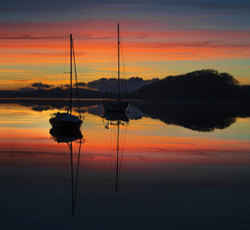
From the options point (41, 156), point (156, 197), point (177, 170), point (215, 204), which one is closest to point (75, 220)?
point (156, 197)

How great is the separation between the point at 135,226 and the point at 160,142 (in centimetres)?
1727

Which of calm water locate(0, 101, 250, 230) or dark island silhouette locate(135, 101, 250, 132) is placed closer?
calm water locate(0, 101, 250, 230)

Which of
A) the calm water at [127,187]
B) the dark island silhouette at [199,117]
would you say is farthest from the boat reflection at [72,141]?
the dark island silhouette at [199,117]

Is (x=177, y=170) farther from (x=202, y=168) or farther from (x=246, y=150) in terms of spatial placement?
(x=246, y=150)

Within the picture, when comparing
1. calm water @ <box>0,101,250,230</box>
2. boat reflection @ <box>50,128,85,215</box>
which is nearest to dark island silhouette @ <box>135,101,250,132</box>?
boat reflection @ <box>50,128,85,215</box>

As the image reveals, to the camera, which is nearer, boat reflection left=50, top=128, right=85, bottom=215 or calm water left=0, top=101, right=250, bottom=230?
calm water left=0, top=101, right=250, bottom=230

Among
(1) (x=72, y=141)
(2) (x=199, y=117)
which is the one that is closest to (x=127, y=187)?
(1) (x=72, y=141)

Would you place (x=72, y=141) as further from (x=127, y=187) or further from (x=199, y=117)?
(x=199, y=117)

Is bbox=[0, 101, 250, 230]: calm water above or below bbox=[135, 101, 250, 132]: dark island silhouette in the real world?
above

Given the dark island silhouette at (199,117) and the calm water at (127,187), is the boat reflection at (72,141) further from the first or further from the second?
the dark island silhouette at (199,117)

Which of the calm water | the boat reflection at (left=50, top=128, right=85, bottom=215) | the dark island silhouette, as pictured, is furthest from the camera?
the dark island silhouette

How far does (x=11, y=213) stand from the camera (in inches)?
436

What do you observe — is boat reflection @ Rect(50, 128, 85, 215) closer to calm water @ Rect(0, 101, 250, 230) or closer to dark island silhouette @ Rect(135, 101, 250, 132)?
calm water @ Rect(0, 101, 250, 230)

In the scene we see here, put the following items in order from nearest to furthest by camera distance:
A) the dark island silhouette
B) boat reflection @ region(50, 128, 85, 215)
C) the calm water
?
the calm water
boat reflection @ region(50, 128, 85, 215)
the dark island silhouette
